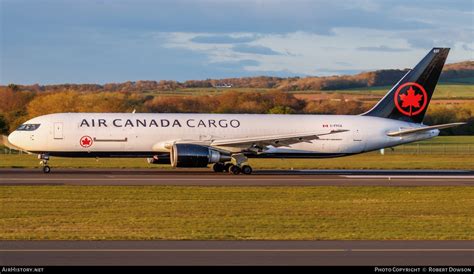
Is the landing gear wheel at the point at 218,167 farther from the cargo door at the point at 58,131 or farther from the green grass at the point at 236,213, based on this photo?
the green grass at the point at 236,213

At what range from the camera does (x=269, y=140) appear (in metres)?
43.9

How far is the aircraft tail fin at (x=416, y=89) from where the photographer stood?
158ft

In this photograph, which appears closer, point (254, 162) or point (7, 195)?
point (7, 195)

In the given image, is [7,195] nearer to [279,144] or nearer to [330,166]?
[279,144]

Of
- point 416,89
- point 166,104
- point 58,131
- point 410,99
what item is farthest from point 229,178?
point 166,104

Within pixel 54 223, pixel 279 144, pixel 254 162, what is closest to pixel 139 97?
pixel 254 162

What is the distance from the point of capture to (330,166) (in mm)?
52906

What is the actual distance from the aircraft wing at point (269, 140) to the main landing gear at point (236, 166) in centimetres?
66

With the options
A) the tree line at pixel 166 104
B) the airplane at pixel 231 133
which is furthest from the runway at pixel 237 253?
the tree line at pixel 166 104

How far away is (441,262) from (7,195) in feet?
60.6

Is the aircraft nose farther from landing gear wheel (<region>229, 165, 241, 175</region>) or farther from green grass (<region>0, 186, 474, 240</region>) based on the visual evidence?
green grass (<region>0, 186, 474, 240</region>)

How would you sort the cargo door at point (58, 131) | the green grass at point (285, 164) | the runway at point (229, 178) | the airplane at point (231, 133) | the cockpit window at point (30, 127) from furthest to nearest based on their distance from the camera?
1. the green grass at point (285, 164)
2. the cockpit window at point (30, 127)
3. the airplane at point (231, 133)
4. the cargo door at point (58, 131)
5. the runway at point (229, 178)

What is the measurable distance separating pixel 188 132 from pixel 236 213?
19.4 m

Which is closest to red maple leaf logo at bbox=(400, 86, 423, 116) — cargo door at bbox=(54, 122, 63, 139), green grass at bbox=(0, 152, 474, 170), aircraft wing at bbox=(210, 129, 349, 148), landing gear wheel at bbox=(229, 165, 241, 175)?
green grass at bbox=(0, 152, 474, 170)
